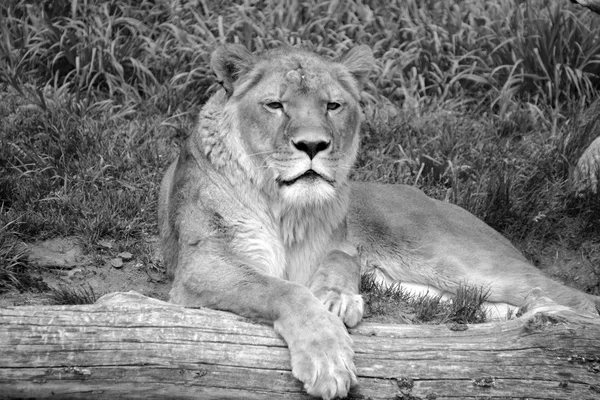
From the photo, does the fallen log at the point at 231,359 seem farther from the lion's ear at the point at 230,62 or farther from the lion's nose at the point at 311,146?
the lion's ear at the point at 230,62

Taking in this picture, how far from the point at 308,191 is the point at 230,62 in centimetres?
94

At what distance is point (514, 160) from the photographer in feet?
24.2

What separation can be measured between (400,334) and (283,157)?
4.31 ft

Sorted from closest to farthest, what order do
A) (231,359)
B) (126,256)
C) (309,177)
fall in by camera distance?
(231,359), (309,177), (126,256)

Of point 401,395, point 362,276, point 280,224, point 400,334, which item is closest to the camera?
point 401,395

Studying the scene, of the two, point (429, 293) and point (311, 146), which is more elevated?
point (311, 146)

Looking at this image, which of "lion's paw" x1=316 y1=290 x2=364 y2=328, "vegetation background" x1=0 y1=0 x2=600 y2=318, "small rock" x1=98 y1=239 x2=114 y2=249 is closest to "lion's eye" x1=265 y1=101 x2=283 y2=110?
"lion's paw" x1=316 y1=290 x2=364 y2=328

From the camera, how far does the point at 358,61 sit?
546cm

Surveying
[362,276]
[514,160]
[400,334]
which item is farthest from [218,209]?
[514,160]

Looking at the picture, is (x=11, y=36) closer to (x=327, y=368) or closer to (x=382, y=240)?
(x=382, y=240)

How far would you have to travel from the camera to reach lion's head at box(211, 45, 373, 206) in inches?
186

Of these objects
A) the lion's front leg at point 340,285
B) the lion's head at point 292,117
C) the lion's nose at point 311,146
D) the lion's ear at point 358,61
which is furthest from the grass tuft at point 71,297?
the lion's ear at point 358,61

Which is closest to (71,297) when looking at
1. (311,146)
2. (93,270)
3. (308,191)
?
(93,270)

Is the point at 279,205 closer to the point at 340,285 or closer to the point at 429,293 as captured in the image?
the point at 340,285
